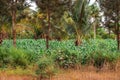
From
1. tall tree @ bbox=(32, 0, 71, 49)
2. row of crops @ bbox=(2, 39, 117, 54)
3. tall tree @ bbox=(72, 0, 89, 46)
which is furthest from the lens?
tall tree @ bbox=(72, 0, 89, 46)

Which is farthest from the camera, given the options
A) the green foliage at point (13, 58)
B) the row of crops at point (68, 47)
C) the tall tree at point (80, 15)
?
the tall tree at point (80, 15)

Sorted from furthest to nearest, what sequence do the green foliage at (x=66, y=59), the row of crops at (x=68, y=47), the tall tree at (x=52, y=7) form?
the tall tree at (x=52, y=7)
the row of crops at (x=68, y=47)
the green foliage at (x=66, y=59)

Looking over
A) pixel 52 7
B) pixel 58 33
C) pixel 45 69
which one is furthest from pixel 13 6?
pixel 45 69

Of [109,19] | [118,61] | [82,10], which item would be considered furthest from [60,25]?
[118,61]

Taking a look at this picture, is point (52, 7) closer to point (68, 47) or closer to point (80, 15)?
point (68, 47)

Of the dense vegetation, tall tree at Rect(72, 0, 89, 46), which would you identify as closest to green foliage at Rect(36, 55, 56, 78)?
the dense vegetation

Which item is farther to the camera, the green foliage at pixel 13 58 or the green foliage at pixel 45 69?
the green foliage at pixel 13 58

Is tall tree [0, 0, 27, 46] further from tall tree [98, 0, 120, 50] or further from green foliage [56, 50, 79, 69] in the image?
green foliage [56, 50, 79, 69]

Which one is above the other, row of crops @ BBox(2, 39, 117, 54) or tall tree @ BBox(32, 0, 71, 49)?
tall tree @ BBox(32, 0, 71, 49)

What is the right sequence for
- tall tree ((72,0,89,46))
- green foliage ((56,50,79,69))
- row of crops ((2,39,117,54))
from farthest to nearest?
tall tree ((72,0,89,46)) < row of crops ((2,39,117,54)) < green foliage ((56,50,79,69))

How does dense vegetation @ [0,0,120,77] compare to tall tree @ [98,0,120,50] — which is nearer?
dense vegetation @ [0,0,120,77]

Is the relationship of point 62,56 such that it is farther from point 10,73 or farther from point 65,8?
point 65,8

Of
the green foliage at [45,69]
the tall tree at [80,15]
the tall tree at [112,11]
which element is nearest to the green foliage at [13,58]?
the green foliage at [45,69]

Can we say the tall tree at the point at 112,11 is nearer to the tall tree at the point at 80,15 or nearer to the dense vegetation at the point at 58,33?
the dense vegetation at the point at 58,33
